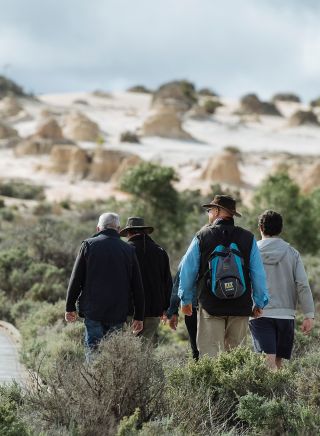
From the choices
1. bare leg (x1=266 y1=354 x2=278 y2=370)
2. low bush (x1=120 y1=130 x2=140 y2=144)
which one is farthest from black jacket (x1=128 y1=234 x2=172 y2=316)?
low bush (x1=120 y1=130 x2=140 y2=144)

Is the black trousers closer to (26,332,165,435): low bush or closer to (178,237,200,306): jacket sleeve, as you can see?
(178,237,200,306): jacket sleeve

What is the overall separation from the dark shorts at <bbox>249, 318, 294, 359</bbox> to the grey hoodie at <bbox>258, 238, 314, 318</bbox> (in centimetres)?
8

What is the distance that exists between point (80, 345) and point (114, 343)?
11.1ft

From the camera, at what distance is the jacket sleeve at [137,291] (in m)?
7.46

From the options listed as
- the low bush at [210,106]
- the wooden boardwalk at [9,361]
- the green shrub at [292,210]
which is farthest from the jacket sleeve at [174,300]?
the low bush at [210,106]

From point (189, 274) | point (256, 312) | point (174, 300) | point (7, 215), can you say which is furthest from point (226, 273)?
point (7, 215)

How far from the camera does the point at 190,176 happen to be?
59.2 metres

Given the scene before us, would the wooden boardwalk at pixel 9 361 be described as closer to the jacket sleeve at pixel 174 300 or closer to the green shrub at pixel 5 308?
the green shrub at pixel 5 308

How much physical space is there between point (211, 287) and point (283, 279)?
2.91 ft

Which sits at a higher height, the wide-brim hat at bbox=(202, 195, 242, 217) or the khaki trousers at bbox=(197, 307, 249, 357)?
the wide-brim hat at bbox=(202, 195, 242, 217)

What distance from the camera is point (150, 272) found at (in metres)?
8.20

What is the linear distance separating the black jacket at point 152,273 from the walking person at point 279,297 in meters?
1.06

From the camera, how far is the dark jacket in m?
7.29

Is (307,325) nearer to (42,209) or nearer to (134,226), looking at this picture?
(134,226)
